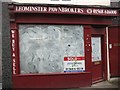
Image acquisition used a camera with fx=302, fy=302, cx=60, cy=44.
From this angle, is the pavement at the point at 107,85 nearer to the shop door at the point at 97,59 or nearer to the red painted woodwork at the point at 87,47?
the shop door at the point at 97,59

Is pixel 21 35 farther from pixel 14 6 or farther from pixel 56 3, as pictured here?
pixel 56 3

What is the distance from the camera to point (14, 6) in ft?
37.2

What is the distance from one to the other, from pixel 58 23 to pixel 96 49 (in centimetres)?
254

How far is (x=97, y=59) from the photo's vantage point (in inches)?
539

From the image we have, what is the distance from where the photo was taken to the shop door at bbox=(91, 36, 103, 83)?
13422 mm

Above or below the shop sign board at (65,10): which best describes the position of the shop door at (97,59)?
below

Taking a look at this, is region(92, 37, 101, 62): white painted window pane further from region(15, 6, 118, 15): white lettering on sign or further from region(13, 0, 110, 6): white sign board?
region(13, 0, 110, 6): white sign board

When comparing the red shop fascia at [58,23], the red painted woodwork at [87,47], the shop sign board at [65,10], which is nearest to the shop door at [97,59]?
the red shop fascia at [58,23]

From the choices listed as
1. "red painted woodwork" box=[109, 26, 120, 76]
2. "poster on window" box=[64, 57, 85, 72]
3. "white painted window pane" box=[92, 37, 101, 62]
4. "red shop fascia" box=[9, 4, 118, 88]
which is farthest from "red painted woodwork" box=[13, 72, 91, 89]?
"red painted woodwork" box=[109, 26, 120, 76]

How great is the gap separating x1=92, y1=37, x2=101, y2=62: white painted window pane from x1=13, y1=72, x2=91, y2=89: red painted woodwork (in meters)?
1.30

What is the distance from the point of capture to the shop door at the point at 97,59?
1342 cm

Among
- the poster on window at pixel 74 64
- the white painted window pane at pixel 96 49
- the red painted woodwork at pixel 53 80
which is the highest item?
the white painted window pane at pixel 96 49

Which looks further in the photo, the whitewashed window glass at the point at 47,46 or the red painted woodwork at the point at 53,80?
the whitewashed window glass at the point at 47,46

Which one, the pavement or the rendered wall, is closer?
the rendered wall
